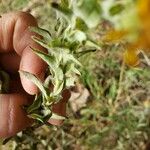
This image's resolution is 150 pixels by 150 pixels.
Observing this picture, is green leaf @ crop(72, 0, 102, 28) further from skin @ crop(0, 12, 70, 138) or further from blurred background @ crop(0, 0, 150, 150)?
blurred background @ crop(0, 0, 150, 150)

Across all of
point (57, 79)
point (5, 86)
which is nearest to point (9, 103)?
point (5, 86)

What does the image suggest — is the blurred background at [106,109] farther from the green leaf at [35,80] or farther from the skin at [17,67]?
the green leaf at [35,80]

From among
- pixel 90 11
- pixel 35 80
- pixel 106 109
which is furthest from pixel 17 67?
pixel 90 11

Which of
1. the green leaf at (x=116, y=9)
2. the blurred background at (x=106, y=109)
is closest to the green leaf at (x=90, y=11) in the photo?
the green leaf at (x=116, y=9)

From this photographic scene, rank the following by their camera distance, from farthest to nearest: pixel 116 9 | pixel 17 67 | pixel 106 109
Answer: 1. pixel 106 109
2. pixel 17 67
3. pixel 116 9

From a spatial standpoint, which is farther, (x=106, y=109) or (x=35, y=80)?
(x=106, y=109)

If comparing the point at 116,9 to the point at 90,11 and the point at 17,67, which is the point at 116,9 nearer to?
the point at 90,11

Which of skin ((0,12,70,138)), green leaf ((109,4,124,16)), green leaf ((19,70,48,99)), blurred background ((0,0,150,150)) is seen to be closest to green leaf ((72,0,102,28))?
green leaf ((109,4,124,16))

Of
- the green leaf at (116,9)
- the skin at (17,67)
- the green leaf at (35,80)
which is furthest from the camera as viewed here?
the skin at (17,67)

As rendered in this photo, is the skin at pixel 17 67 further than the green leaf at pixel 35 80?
Yes
